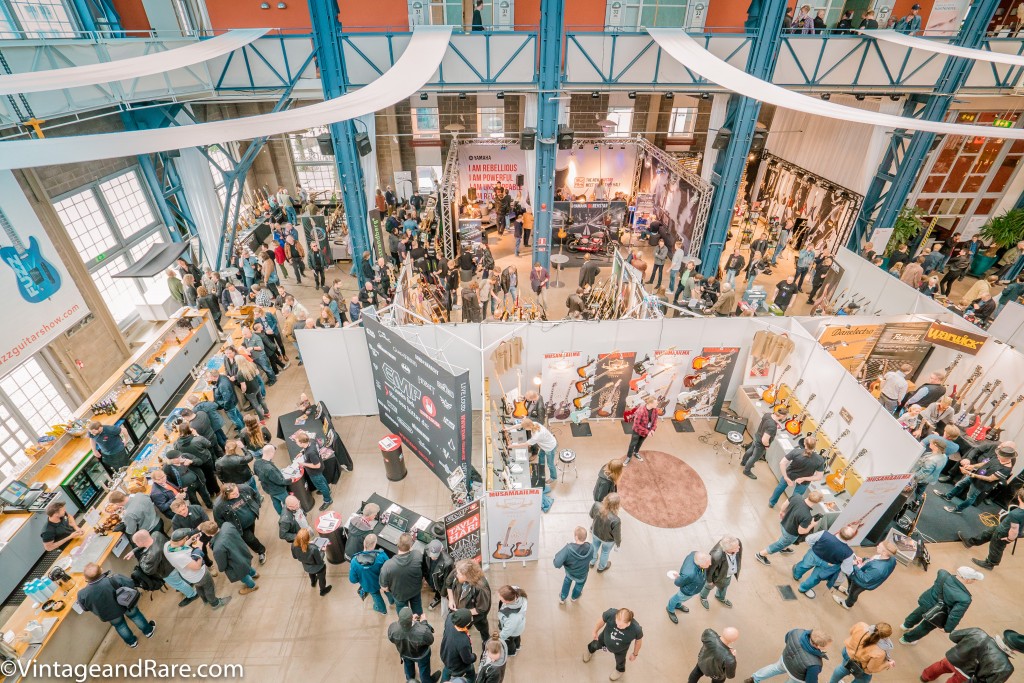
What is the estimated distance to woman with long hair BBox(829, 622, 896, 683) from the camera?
439cm

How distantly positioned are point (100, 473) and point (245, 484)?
284 cm

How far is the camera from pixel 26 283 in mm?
7926

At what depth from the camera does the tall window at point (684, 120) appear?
64.4 feet

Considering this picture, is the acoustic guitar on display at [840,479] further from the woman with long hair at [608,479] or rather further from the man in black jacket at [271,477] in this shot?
the man in black jacket at [271,477]

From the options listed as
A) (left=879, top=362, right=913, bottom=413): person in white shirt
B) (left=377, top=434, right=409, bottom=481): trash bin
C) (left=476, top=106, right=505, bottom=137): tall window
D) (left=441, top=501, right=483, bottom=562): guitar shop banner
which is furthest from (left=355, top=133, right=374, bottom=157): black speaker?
(left=879, top=362, right=913, bottom=413): person in white shirt

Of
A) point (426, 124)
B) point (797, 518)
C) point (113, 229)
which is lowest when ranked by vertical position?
point (797, 518)

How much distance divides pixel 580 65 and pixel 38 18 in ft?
36.8

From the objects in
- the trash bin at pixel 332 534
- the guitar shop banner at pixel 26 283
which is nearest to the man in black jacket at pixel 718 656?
the trash bin at pixel 332 534

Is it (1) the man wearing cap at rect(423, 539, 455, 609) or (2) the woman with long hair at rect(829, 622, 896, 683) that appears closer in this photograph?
(2) the woman with long hair at rect(829, 622, 896, 683)

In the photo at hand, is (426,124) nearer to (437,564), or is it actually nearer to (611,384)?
(611,384)

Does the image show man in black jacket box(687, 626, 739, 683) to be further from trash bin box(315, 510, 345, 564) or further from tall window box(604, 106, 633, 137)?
tall window box(604, 106, 633, 137)

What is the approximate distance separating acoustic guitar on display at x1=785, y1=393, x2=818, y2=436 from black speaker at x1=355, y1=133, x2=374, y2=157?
35.3 feet

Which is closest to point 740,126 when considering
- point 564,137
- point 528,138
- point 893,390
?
point 564,137

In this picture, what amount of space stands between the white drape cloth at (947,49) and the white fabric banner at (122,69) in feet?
45.0
